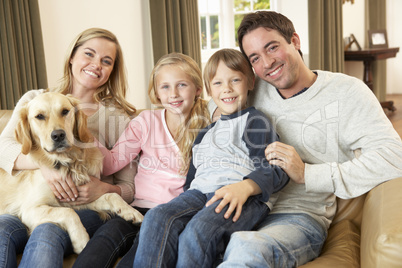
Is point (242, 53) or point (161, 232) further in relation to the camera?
point (242, 53)

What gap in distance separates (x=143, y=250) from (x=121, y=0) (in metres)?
3.42

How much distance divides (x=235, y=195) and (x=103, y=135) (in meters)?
0.93

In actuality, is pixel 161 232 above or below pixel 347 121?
below

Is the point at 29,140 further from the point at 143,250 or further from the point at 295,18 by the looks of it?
the point at 295,18

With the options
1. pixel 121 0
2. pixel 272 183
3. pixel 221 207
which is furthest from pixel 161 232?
pixel 121 0

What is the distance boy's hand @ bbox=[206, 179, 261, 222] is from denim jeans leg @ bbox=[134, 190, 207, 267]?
0.12 meters

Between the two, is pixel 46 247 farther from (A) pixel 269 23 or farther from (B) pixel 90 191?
(A) pixel 269 23

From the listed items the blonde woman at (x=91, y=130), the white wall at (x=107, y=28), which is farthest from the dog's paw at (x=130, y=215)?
the white wall at (x=107, y=28)

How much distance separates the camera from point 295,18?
→ 20.7 ft

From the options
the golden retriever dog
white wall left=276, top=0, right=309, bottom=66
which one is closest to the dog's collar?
the golden retriever dog

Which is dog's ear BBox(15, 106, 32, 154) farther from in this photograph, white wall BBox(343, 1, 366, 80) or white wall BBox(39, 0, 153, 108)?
white wall BBox(343, 1, 366, 80)

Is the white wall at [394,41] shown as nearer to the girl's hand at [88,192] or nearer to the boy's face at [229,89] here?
the boy's face at [229,89]

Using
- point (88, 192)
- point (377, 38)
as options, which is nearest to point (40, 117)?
point (88, 192)

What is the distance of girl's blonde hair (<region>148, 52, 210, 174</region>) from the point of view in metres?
2.00
